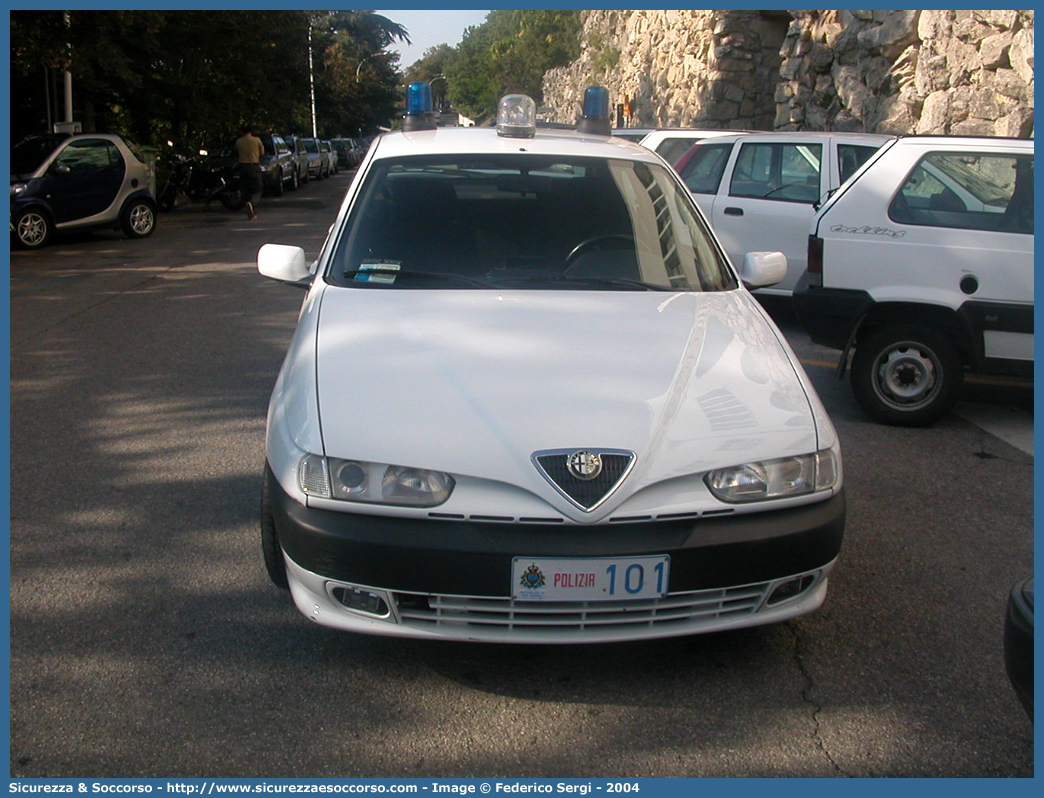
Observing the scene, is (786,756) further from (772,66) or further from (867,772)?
(772,66)

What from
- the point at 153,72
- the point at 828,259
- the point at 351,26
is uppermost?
the point at 351,26

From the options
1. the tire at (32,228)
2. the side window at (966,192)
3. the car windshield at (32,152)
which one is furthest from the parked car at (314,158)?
the side window at (966,192)

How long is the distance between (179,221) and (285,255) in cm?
1865

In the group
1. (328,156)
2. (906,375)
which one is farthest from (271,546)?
(328,156)

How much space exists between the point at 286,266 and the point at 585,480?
214 centimetres

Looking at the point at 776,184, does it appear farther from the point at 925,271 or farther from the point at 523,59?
the point at 523,59

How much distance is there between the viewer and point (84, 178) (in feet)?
53.8

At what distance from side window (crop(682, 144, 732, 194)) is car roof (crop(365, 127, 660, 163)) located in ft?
16.2

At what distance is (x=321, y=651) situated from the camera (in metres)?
3.46

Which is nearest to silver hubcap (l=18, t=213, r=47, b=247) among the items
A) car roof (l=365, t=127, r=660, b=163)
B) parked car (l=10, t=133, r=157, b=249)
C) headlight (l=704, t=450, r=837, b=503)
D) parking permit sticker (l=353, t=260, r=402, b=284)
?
parked car (l=10, t=133, r=157, b=249)

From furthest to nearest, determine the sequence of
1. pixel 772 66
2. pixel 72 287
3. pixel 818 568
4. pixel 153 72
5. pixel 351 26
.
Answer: pixel 351 26 → pixel 772 66 → pixel 153 72 → pixel 72 287 → pixel 818 568

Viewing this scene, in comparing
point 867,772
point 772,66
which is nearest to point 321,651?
point 867,772
